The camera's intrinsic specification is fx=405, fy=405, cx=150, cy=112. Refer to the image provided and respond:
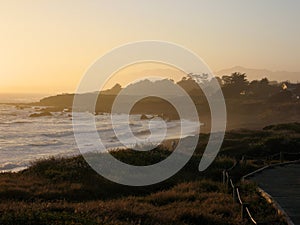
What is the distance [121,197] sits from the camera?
1825 centimetres

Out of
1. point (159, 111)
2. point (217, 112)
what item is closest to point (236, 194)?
point (217, 112)

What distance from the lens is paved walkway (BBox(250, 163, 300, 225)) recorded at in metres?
13.6

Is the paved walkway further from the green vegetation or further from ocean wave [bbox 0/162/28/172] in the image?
ocean wave [bbox 0/162/28/172]

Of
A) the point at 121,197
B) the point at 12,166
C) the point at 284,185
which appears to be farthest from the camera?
the point at 12,166

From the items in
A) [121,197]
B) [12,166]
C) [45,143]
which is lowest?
[12,166]

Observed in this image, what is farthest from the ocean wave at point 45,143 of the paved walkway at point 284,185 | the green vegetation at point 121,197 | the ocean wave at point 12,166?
the paved walkway at point 284,185

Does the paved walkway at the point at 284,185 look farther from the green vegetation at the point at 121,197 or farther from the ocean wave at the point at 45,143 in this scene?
the ocean wave at the point at 45,143

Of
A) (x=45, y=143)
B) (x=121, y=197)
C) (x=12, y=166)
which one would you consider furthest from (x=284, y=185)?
(x=45, y=143)

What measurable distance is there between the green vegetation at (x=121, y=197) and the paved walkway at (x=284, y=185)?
0.57 m

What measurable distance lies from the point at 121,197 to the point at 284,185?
7.23m

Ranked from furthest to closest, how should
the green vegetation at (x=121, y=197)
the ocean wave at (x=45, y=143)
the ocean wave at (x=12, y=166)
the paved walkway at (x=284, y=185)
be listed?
the ocean wave at (x=45, y=143) → the ocean wave at (x=12, y=166) → the paved walkway at (x=284, y=185) → the green vegetation at (x=121, y=197)

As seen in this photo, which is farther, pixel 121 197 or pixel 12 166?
pixel 12 166

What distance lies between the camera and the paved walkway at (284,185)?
1362 centimetres

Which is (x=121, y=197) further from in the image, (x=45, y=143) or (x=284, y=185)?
(x=45, y=143)
